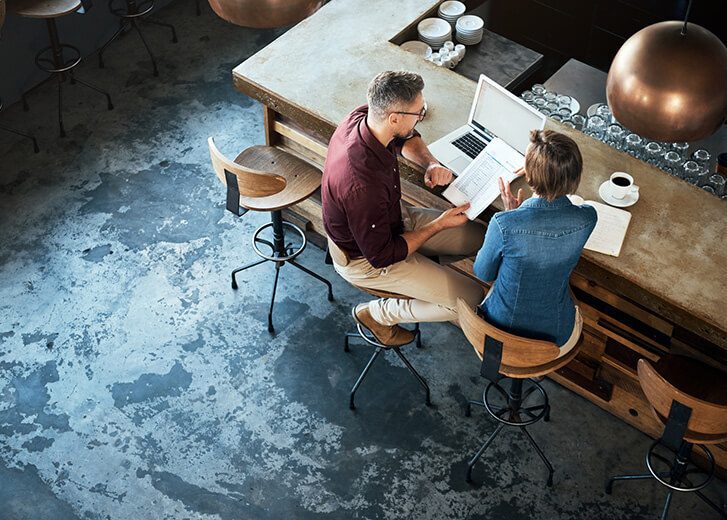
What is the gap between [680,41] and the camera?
271cm

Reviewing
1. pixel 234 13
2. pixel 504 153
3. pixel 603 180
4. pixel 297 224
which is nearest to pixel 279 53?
pixel 297 224

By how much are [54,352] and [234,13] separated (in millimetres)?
2743

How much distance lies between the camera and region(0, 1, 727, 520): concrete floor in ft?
13.7

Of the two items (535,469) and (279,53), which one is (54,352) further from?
(535,469)

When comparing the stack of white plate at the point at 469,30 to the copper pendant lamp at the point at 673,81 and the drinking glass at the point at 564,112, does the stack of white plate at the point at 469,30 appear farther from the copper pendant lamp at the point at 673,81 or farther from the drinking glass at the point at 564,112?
the copper pendant lamp at the point at 673,81

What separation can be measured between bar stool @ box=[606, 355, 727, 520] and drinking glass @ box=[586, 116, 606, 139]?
1.19 m

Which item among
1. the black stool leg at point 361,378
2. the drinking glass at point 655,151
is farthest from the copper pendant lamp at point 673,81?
the black stool leg at point 361,378

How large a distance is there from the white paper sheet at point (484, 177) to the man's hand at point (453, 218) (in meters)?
0.02

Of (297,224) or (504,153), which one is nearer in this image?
(504,153)

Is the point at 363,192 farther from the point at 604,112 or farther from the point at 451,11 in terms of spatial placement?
the point at 451,11

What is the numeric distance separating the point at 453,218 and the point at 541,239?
63 cm

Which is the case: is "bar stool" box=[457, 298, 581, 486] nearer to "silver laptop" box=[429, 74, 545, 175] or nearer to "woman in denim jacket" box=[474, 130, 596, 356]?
"woman in denim jacket" box=[474, 130, 596, 356]

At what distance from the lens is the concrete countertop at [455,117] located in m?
3.69

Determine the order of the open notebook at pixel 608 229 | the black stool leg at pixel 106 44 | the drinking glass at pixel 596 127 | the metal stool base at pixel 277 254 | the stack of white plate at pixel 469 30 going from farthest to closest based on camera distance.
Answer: the black stool leg at pixel 106 44 < the stack of white plate at pixel 469 30 < the metal stool base at pixel 277 254 < the drinking glass at pixel 596 127 < the open notebook at pixel 608 229
